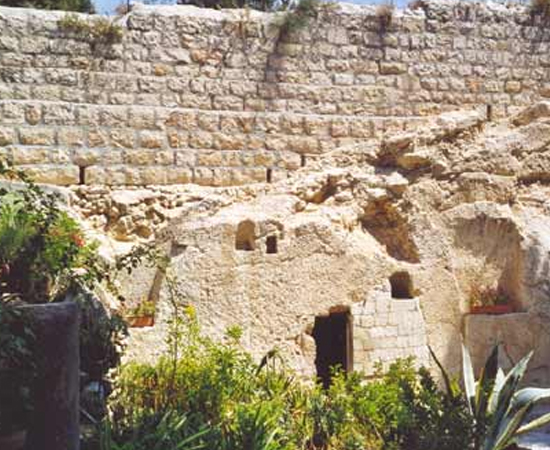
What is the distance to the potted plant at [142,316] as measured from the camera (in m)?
6.21

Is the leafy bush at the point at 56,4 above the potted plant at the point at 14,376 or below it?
above

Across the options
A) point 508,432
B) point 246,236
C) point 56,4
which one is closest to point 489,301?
point 508,432

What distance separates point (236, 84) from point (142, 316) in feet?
8.69

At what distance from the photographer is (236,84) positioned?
23.7 ft

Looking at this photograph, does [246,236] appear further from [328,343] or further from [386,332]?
[328,343]

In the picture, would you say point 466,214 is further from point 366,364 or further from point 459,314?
point 366,364

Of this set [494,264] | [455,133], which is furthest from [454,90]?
[494,264]

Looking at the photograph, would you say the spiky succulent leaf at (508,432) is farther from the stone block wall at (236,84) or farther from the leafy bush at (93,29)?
the leafy bush at (93,29)

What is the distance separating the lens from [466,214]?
742cm

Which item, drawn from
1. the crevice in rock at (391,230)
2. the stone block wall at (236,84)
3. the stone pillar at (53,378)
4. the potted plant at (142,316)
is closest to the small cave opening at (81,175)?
the stone block wall at (236,84)

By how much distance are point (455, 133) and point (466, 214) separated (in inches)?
36.4

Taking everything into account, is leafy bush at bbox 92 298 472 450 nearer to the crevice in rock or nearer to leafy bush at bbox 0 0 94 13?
the crevice in rock

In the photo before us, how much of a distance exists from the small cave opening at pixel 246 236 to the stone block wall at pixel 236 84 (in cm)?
70

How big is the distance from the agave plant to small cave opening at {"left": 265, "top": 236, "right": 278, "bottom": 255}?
213 cm
